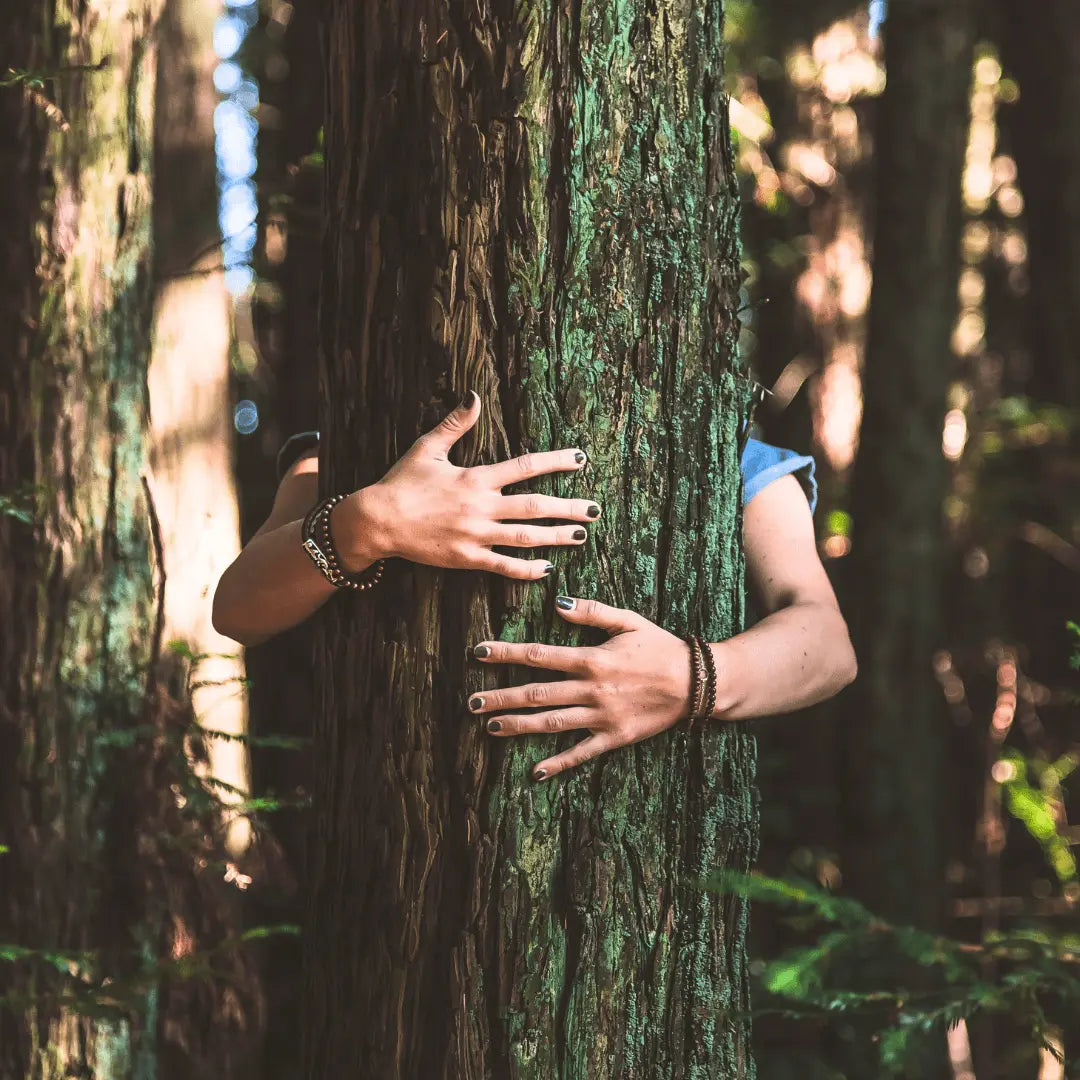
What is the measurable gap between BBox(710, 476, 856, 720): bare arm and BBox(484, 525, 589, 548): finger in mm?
339

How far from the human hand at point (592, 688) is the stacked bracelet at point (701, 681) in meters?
0.05

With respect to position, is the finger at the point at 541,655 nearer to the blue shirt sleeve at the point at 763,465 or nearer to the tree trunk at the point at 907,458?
the blue shirt sleeve at the point at 763,465

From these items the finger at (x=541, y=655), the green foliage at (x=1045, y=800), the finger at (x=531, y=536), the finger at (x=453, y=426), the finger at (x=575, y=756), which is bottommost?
the green foliage at (x=1045, y=800)

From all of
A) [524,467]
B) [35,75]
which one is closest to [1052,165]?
[35,75]

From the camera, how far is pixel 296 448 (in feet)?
8.60

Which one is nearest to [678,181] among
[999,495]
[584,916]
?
[584,916]

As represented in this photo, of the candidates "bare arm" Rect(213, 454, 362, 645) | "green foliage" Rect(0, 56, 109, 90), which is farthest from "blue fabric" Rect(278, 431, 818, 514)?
"green foliage" Rect(0, 56, 109, 90)

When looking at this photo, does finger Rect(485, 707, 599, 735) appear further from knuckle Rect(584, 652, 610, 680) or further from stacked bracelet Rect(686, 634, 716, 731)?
stacked bracelet Rect(686, 634, 716, 731)

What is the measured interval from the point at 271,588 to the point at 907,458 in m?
4.62

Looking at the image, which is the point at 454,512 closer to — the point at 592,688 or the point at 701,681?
the point at 592,688

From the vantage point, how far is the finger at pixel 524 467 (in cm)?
184

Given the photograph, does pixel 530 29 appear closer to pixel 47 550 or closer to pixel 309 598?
pixel 309 598

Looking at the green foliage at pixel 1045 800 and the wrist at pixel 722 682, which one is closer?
the wrist at pixel 722 682

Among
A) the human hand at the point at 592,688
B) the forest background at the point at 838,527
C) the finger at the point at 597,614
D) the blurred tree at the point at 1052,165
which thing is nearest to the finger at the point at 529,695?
the human hand at the point at 592,688
